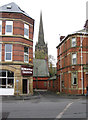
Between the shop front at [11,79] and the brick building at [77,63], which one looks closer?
the shop front at [11,79]

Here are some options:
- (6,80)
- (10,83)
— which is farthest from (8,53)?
(10,83)

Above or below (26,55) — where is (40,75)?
below

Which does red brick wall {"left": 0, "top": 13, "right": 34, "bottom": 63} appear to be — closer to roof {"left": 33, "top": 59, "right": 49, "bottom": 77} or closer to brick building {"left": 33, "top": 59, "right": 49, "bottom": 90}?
brick building {"left": 33, "top": 59, "right": 49, "bottom": 90}

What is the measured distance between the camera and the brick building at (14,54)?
24844mm

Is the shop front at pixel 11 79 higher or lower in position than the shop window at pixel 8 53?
lower

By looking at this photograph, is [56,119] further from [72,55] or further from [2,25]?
[72,55]

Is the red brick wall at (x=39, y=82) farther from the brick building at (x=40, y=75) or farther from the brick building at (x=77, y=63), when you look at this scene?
the brick building at (x=77, y=63)

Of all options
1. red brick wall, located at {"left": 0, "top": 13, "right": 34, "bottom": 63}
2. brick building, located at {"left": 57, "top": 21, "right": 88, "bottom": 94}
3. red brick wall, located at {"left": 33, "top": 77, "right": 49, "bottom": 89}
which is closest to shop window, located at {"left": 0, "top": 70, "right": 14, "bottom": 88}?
red brick wall, located at {"left": 0, "top": 13, "right": 34, "bottom": 63}

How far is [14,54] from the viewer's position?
25.1m

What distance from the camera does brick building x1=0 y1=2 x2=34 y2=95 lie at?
978 inches

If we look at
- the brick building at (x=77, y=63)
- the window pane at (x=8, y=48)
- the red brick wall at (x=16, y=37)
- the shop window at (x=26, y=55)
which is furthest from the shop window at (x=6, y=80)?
the brick building at (x=77, y=63)

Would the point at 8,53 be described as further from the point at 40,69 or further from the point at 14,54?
the point at 40,69

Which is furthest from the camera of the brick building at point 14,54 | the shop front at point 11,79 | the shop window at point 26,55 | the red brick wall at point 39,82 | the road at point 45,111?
the red brick wall at point 39,82

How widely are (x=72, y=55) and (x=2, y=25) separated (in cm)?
1242
